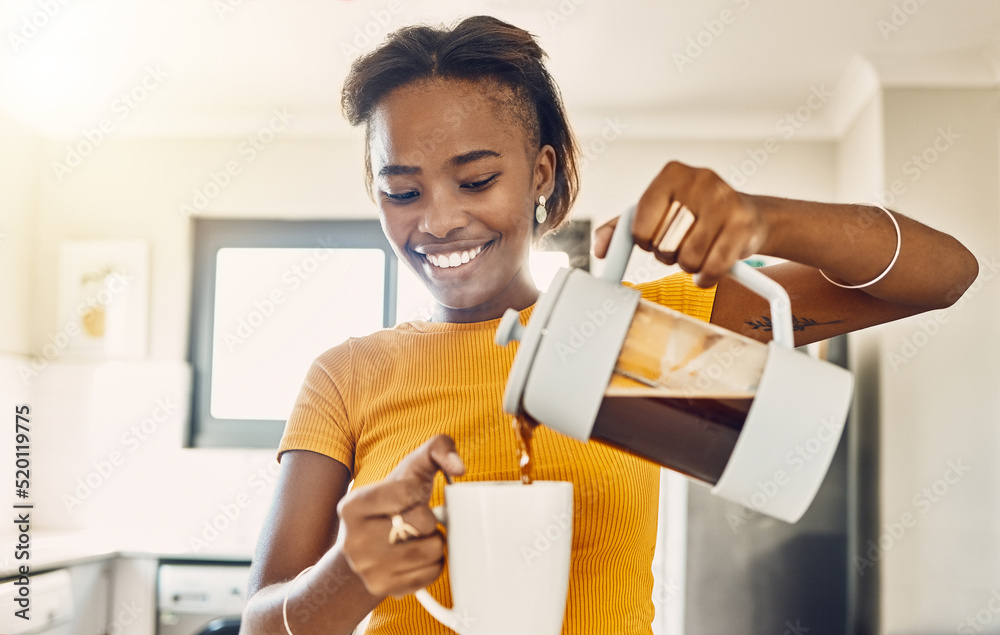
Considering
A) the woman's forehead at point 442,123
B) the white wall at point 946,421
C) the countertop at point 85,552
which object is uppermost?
the woman's forehead at point 442,123

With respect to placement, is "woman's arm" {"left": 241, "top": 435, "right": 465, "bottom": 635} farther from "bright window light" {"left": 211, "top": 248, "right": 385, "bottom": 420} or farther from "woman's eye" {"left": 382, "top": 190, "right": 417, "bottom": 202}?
"bright window light" {"left": 211, "top": 248, "right": 385, "bottom": 420}

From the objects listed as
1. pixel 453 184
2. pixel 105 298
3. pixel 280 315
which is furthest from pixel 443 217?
pixel 105 298

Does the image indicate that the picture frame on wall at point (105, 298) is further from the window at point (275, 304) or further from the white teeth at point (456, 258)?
the white teeth at point (456, 258)

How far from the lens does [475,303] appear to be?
2.89ft

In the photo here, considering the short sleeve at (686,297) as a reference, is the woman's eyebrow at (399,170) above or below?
above

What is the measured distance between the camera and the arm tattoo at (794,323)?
0.78 meters

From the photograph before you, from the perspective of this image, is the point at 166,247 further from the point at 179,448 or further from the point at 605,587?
the point at 605,587

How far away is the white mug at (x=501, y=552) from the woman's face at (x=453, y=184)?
356mm

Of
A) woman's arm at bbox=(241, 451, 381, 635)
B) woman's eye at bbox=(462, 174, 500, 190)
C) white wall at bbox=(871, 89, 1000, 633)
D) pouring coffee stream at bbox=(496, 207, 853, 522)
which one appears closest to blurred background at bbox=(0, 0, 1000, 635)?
white wall at bbox=(871, 89, 1000, 633)

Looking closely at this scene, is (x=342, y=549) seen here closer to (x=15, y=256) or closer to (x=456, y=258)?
(x=456, y=258)

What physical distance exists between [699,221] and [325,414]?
451 mm

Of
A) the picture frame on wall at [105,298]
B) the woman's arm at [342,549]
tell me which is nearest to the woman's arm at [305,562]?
the woman's arm at [342,549]

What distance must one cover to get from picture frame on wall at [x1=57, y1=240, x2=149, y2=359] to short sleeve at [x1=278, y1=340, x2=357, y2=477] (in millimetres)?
2503

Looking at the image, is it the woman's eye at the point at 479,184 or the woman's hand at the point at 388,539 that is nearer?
the woman's hand at the point at 388,539
